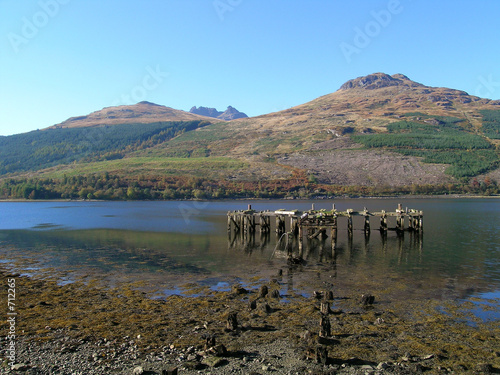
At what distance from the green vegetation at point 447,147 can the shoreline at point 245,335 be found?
496ft

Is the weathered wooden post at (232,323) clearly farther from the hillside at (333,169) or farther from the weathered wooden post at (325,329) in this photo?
the hillside at (333,169)

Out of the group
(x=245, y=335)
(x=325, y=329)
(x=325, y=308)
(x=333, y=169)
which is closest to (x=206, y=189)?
(x=333, y=169)

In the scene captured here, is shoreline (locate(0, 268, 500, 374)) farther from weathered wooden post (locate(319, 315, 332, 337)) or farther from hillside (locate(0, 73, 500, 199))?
hillside (locate(0, 73, 500, 199))

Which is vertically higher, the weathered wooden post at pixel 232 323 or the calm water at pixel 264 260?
the weathered wooden post at pixel 232 323

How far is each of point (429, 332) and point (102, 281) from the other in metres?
16.9

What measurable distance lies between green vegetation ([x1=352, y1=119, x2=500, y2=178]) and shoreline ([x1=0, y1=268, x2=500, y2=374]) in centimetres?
15129

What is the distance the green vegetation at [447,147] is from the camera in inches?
6097

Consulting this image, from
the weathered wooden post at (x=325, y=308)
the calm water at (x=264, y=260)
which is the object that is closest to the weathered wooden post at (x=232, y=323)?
the weathered wooden post at (x=325, y=308)

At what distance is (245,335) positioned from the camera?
Result: 536 inches

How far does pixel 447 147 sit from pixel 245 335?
184 m

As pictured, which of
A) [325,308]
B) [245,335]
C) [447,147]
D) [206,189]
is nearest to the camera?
[245,335]

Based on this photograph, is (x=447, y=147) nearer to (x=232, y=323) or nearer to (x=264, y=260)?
(x=264, y=260)

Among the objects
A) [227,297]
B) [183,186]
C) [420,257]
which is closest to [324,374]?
[227,297]

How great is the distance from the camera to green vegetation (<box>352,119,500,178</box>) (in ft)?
508
